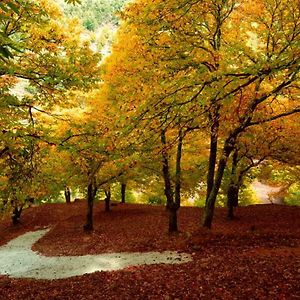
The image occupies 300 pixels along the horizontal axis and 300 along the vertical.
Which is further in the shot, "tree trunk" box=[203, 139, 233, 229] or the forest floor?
"tree trunk" box=[203, 139, 233, 229]

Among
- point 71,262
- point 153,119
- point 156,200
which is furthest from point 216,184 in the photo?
point 156,200

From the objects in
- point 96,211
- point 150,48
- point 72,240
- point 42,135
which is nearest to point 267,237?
point 150,48

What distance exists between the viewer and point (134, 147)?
28.4ft

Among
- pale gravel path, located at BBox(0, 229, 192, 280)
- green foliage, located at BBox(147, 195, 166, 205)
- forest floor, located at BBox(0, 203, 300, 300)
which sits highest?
green foliage, located at BBox(147, 195, 166, 205)

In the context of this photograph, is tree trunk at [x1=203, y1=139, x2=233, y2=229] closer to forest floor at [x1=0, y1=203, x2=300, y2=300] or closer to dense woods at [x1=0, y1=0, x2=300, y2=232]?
dense woods at [x1=0, y1=0, x2=300, y2=232]

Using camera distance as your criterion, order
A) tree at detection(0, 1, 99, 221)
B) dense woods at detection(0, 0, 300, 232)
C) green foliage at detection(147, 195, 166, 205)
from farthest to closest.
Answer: green foliage at detection(147, 195, 166, 205) < tree at detection(0, 1, 99, 221) < dense woods at detection(0, 0, 300, 232)

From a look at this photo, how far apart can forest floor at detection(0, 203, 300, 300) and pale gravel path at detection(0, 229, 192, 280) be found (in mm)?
702

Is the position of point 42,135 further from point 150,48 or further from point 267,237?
point 267,237

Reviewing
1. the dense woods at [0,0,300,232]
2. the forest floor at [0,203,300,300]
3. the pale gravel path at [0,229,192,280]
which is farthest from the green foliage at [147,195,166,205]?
the dense woods at [0,0,300,232]

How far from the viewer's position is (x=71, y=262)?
48.4 ft

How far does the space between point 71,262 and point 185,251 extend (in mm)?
5251

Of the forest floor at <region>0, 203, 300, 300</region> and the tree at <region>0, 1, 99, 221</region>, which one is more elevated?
the tree at <region>0, 1, 99, 221</region>

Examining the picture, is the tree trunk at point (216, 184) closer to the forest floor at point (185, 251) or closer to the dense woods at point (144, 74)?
the dense woods at point (144, 74)

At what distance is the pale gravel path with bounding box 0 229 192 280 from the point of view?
41.6ft
